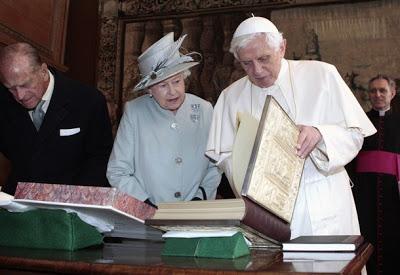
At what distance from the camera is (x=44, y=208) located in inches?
60.6

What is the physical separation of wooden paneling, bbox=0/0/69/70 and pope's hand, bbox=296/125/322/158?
2.73 meters

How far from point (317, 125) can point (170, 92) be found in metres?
0.80

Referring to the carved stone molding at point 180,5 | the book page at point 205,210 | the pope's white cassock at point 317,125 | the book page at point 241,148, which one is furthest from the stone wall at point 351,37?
the book page at point 205,210

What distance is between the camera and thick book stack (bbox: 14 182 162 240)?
1434 mm

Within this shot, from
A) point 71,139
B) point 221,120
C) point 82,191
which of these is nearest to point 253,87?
point 221,120

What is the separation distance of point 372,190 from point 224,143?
11.0ft

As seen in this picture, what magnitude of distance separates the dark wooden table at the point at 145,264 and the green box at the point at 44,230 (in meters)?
0.05

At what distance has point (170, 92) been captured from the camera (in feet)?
8.71

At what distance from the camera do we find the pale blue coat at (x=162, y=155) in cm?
254

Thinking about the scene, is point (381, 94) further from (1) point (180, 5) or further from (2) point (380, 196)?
(1) point (180, 5)

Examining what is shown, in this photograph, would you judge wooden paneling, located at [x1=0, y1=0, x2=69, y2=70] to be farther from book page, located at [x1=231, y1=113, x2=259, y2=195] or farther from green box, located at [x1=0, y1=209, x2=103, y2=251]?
book page, located at [x1=231, y1=113, x2=259, y2=195]

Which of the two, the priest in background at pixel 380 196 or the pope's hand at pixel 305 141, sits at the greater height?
the pope's hand at pixel 305 141

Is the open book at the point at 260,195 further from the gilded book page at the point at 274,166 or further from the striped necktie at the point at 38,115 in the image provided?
the striped necktie at the point at 38,115

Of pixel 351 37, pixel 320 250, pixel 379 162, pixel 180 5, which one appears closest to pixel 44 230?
pixel 320 250
